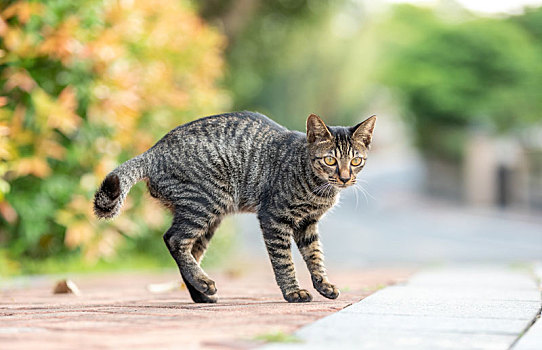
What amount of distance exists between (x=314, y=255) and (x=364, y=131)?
A: 3.34ft

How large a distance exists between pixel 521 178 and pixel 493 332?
2285 cm

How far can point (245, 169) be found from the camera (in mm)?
5504

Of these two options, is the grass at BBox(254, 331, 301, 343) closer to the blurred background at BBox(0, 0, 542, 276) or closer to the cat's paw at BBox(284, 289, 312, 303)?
the cat's paw at BBox(284, 289, 312, 303)

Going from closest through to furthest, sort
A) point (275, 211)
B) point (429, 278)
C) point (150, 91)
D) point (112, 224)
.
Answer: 1. point (275, 211)
2. point (429, 278)
3. point (112, 224)
4. point (150, 91)

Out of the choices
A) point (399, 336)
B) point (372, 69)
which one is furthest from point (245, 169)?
point (372, 69)

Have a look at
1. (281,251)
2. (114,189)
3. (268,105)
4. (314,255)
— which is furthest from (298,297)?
(268,105)

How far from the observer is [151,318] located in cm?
418

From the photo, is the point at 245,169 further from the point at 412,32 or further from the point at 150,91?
the point at 412,32

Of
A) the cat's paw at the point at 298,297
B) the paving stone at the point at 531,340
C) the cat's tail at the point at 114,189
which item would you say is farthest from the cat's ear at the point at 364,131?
the paving stone at the point at 531,340

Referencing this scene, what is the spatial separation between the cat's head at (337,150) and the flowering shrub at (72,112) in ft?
9.97

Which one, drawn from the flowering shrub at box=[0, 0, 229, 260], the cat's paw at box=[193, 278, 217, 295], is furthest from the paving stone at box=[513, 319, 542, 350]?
the flowering shrub at box=[0, 0, 229, 260]

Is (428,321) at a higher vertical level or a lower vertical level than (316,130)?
lower

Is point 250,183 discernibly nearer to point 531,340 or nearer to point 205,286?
point 205,286

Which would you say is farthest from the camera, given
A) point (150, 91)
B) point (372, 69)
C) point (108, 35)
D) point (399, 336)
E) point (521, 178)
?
point (372, 69)
